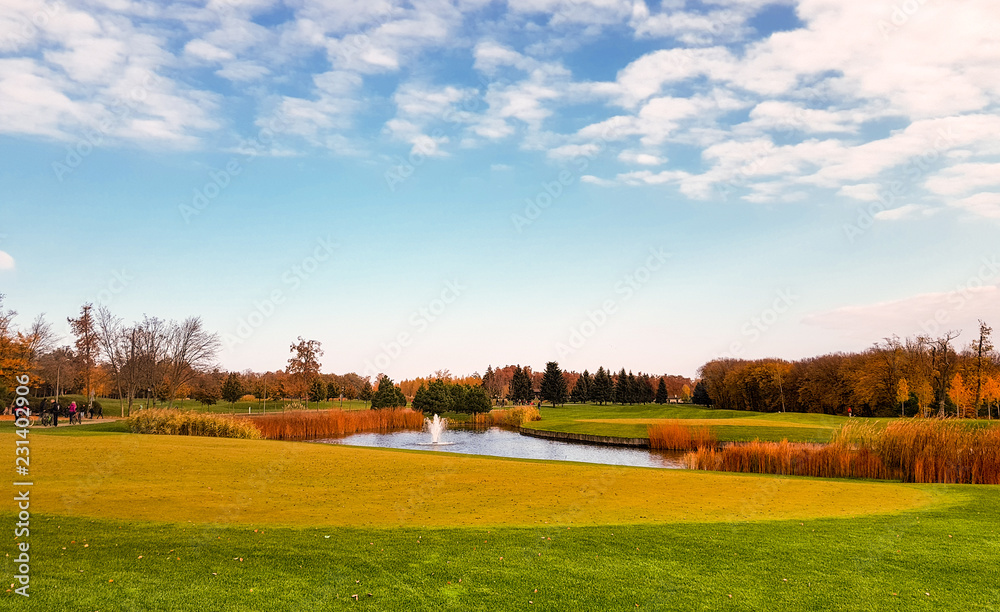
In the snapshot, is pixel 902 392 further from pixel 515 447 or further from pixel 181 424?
pixel 181 424

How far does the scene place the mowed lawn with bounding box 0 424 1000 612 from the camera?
6.77 m

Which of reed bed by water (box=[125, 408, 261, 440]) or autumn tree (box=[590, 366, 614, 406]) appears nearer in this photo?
reed bed by water (box=[125, 408, 261, 440])

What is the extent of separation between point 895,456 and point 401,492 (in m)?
17.2

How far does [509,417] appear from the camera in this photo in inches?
2509

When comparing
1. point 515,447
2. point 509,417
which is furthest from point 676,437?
point 509,417

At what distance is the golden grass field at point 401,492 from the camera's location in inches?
417

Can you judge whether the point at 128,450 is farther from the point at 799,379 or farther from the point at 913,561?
the point at 799,379

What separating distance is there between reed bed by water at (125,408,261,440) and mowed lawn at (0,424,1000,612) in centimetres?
1721

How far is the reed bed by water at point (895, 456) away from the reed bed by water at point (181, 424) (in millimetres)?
25452

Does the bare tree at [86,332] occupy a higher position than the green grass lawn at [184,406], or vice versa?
the bare tree at [86,332]

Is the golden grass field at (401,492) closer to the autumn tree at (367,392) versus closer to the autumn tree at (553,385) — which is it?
the autumn tree at (367,392)

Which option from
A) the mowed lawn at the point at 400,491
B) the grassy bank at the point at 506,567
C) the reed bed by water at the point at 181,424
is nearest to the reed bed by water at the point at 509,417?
the reed bed by water at the point at 181,424

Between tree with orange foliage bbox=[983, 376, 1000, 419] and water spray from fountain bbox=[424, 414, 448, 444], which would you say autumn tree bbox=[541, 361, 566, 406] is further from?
tree with orange foliage bbox=[983, 376, 1000, 419]

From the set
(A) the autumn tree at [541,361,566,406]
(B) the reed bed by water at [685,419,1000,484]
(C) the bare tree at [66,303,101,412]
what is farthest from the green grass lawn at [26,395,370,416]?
(B) the reed bed by water at [685,419,1000,484]
